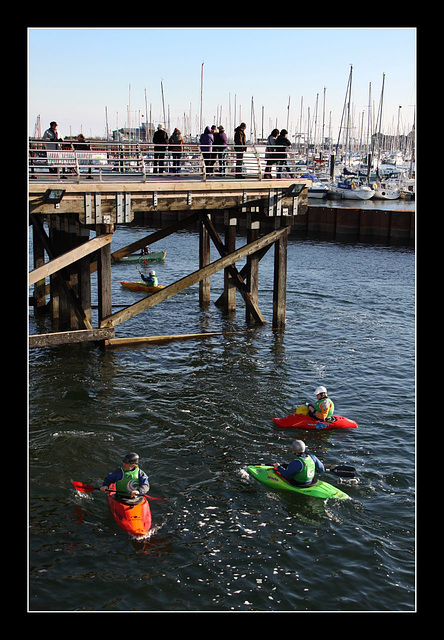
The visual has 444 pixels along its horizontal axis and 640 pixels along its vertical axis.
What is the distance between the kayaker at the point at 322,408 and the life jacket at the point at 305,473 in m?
3.44

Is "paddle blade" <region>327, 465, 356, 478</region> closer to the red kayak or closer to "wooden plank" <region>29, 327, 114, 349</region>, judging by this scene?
the red kayak

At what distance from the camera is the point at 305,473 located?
48.0 ft

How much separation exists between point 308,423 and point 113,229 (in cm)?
856

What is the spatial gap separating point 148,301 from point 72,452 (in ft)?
25.5

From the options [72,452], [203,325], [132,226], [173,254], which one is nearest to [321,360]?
[203,325]

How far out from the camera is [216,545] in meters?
13.0

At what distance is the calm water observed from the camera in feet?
39.3

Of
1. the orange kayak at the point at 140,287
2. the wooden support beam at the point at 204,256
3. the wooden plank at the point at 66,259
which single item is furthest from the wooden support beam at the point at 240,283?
the orange kayak at the point at 140,287

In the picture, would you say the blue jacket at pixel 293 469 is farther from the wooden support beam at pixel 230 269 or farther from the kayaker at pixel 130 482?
the wooden support beam at pixel 230 269

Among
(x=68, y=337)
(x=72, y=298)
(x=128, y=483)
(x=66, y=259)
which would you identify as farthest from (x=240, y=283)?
(x=128, y=483)

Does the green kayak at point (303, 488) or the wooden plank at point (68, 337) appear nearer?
the green kayak at point (303, 488)

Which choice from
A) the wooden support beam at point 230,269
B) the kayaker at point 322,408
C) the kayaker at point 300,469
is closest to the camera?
the kayaker at point 300,469

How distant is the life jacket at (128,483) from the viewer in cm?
1356

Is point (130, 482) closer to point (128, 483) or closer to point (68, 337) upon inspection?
point (128, 483)
